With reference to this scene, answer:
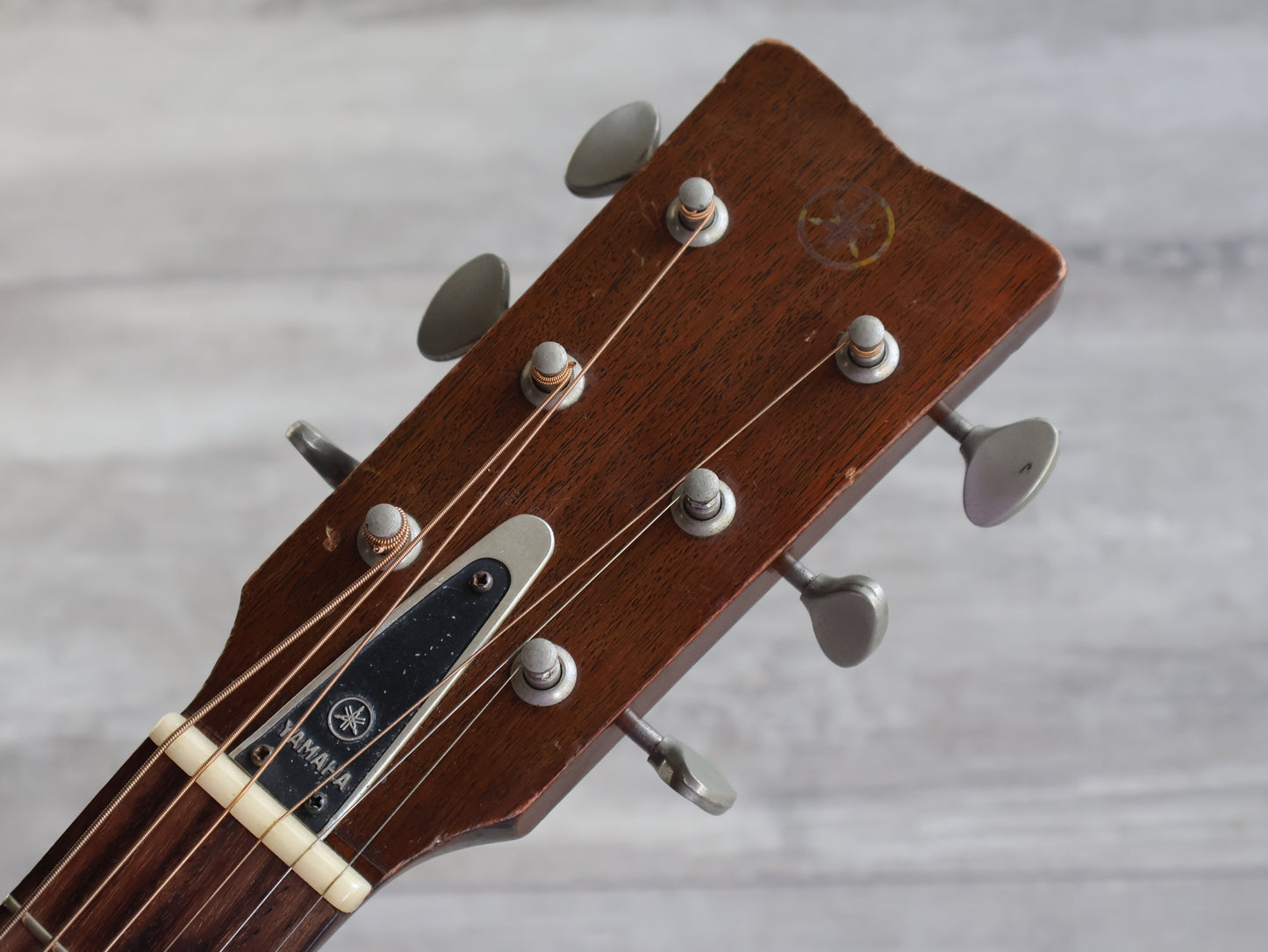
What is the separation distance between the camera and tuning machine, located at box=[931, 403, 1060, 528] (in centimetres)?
81

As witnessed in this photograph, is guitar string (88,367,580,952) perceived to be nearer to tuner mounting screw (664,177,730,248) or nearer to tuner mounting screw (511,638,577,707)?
tuner mounting screw (511,638,577,707)

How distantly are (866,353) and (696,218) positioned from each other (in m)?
0.13

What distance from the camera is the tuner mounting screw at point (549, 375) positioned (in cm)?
83

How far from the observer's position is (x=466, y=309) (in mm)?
925

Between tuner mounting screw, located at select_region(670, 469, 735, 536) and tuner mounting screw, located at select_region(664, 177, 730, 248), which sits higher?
tuner mounting screw, located at select_region(664, 177, 730, 248)

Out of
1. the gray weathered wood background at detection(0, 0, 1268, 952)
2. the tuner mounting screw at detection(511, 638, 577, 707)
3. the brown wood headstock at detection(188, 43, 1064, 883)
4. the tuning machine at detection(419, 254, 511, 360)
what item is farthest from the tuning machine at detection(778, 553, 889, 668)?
the gray weathered wood background at detection(0, 0, 1268, 952)

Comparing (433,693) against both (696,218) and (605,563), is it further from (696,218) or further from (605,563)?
(696,218)

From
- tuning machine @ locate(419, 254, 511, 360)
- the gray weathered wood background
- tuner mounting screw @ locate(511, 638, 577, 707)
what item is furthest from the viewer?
the gray weathered wood background

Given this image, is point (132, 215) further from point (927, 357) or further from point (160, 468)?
point (927, 357)

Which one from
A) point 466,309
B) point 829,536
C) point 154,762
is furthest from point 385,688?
point 829,536

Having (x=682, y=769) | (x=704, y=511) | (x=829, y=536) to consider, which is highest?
(x=704, y=511)

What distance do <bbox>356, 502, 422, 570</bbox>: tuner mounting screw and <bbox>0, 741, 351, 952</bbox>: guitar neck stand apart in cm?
16

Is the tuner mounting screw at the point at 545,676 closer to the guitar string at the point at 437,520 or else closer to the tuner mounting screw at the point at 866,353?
the guitar string at the point at 437,520

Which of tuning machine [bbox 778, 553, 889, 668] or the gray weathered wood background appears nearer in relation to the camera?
tuning machine [bbox 778, 553, 889, 668]
